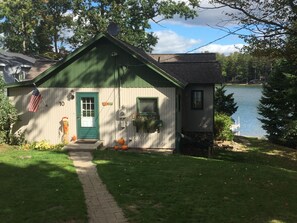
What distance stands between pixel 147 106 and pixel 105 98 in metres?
1.89

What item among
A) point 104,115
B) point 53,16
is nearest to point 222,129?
point 104,115

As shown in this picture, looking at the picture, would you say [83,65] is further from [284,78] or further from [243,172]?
[284,78]

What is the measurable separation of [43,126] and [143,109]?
4631mm

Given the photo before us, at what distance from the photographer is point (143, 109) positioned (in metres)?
15.7

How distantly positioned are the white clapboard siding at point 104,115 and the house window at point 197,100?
174 inches

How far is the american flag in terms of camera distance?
1566 cm

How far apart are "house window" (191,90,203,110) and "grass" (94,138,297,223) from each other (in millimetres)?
7439

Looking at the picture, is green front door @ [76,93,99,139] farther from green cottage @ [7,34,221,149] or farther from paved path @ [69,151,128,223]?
paved path @ [69,151,128,223]

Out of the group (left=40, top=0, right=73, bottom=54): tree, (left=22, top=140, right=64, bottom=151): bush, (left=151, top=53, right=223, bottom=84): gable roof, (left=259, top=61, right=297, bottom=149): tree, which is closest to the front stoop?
(left=22, top=140, right=64, bottom=151): bush

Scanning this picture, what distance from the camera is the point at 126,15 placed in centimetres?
4044

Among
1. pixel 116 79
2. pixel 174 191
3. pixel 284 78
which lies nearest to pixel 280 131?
pixel 284 78

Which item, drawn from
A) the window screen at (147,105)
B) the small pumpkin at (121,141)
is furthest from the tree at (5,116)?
the window screen at (147,105)

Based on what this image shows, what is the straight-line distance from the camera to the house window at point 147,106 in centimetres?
1554

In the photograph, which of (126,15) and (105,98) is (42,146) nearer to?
(105,98)
